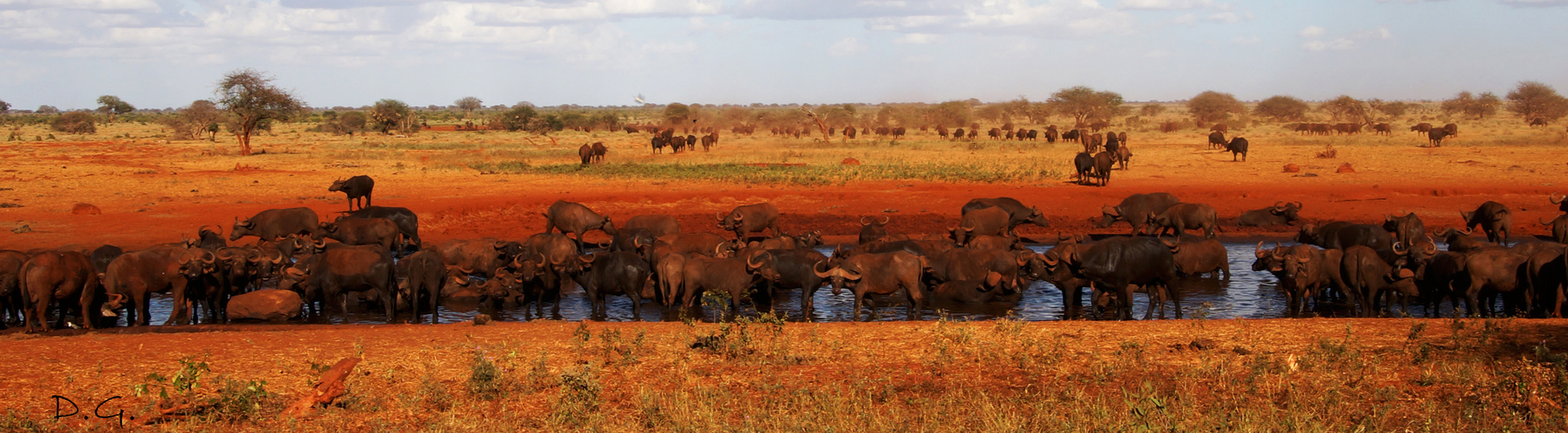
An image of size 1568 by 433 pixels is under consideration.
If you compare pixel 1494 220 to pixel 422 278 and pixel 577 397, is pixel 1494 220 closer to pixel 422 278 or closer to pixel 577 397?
pixel 577 397

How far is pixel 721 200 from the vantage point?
24.6 m

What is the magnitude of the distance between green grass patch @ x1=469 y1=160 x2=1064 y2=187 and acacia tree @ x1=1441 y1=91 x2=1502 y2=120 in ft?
178

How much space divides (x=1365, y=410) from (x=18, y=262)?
12.6 meters

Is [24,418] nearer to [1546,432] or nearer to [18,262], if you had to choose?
[18,262]

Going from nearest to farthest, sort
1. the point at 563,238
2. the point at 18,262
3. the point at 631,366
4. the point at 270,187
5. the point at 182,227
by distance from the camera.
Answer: the point at 631,366 → the point at 18,262 → the point at 563,238 → the point at 182,227 → the point at 270,187

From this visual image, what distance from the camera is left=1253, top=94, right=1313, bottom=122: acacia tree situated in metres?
77.6

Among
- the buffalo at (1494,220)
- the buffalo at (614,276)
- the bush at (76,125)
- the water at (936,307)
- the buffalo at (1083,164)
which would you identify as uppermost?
the bush at (76,125)

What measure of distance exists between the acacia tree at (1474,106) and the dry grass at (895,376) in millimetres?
75697

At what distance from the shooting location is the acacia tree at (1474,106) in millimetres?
71688

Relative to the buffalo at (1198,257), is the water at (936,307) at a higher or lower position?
lower

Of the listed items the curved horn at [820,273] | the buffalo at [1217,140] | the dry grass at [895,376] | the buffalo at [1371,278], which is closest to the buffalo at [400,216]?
the dry grass at [895,376]

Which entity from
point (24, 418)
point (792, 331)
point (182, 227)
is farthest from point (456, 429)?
point (182, 227)

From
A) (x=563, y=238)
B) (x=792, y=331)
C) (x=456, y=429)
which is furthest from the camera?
(x=563, y=238)

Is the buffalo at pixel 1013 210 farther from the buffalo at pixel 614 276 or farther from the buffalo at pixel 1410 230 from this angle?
the buffalo at pixel 614 276
